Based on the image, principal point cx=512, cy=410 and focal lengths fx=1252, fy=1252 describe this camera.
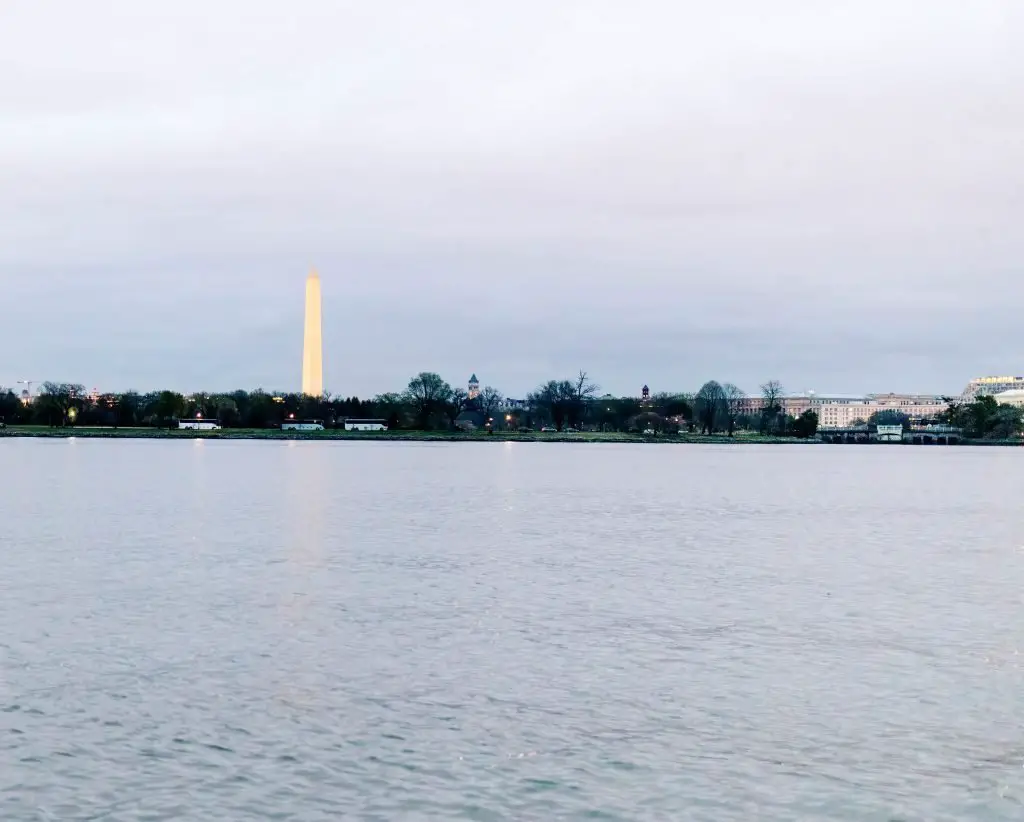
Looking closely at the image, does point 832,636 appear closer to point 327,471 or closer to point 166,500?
point 166,500

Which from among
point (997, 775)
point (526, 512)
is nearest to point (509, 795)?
point (997, 775)

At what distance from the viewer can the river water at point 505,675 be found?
40.5 feet

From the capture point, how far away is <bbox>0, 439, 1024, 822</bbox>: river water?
1234cm

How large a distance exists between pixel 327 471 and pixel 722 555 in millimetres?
54011

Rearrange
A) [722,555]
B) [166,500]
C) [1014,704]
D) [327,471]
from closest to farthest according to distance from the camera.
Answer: [1014,704]
[722,555]
[166,500]
[327,471]

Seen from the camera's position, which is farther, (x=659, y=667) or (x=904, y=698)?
(x=659, y=667)

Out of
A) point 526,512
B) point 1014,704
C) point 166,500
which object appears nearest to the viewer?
point 1014,704

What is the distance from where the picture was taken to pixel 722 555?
1340 inches

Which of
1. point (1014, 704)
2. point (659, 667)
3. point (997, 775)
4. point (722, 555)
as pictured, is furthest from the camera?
point (722, 555)

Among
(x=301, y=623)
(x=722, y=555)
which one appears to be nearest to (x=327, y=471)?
(x=722, y=555)

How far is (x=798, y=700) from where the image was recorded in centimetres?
1616

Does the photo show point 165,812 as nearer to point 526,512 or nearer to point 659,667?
point 659,667

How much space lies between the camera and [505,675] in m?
17.5

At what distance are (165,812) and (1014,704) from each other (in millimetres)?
10631
